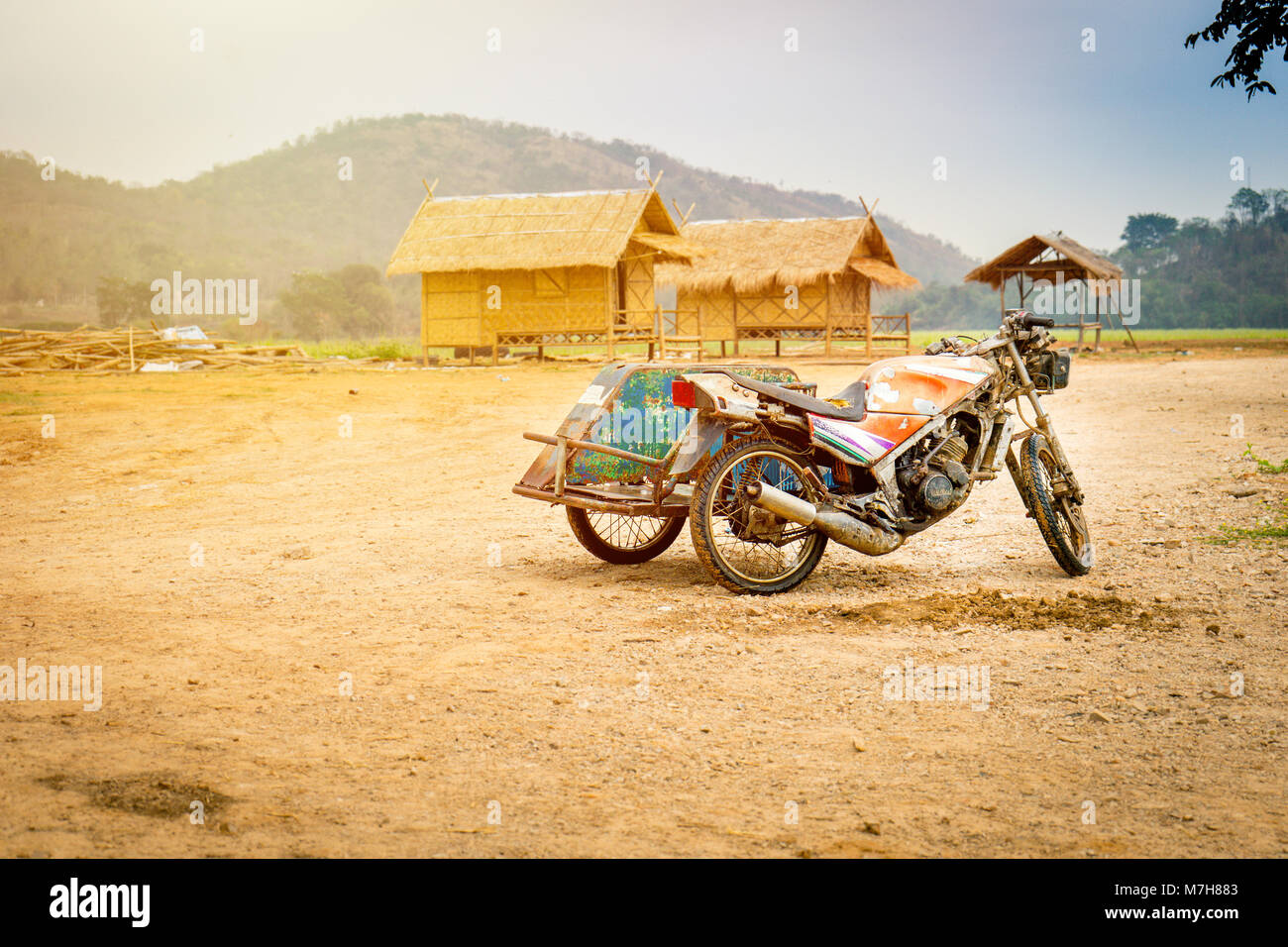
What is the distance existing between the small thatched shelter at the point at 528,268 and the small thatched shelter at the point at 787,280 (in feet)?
13.0

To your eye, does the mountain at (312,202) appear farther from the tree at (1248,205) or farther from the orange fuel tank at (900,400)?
the orange fuel tank at (900,400)

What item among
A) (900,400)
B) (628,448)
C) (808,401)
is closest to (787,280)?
(628,448)

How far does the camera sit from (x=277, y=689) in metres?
4.74

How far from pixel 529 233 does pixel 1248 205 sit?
64103 millimetres

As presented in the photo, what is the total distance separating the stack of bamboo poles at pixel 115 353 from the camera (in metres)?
23.6

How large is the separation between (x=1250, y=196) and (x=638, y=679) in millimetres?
82479

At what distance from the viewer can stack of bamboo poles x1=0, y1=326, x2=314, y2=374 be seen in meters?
23.6

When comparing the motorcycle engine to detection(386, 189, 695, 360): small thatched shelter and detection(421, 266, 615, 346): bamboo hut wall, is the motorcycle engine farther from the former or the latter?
detection(421, 266, 615, 346): bamboo hut wall

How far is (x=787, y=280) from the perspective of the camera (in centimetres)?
3256

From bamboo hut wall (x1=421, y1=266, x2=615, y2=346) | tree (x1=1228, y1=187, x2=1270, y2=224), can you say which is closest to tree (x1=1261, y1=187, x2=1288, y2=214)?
tree (x1=1228, y1=187, x2=1270, y2=224)

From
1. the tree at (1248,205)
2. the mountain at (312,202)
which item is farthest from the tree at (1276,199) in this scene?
the mountain at (312,202)

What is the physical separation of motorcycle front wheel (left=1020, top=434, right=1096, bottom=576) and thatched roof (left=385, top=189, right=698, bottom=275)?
2081 cm

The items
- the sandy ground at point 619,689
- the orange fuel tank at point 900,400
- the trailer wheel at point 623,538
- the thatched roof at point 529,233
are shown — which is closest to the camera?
the sandy ground at point 619,689
